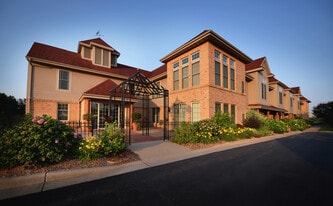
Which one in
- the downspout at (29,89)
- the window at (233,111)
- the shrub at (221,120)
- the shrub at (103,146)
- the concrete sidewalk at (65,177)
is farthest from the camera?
the window at (233,111)

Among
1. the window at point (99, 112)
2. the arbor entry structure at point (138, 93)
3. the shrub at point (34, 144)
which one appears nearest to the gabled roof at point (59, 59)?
the window at point (99, 112)

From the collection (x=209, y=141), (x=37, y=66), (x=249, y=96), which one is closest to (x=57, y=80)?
(x=37, y=66)

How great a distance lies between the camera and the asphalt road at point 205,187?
2918 millimetres

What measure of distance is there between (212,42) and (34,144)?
1286 cm

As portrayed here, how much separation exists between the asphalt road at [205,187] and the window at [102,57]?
16889 millimetres

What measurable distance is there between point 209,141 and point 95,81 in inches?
570

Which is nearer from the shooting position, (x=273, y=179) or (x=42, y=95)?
(x=273, y=179)

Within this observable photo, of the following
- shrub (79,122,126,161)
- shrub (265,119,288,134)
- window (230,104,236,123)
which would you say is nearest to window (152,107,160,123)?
window (230,104,236,123)

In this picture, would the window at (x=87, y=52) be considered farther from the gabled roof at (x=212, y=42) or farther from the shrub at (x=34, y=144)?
the shrub at (x=34, y=144)

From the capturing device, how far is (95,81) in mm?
16328

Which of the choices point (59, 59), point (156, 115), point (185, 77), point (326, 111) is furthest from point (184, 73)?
point (326, 111)

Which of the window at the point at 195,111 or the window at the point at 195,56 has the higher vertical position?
the window at the point at 195,56

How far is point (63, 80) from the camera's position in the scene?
47.3ft

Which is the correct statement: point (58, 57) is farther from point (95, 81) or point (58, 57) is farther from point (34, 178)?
point (34, 178)
